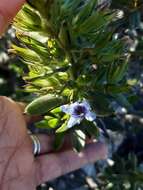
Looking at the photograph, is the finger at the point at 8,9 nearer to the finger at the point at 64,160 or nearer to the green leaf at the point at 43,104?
the green leaf at the point at 43,104

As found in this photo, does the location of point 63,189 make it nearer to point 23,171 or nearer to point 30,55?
point 23,171

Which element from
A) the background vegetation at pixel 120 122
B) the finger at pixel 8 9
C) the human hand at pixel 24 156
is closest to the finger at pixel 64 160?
the human hand at pixel 24 156

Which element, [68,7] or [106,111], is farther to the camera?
[106,111]

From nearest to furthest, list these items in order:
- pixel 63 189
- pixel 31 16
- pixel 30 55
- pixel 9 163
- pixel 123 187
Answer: pixel 31 16
pixel 30 55
pixel 9 163
pixel 123 187
pixel 63 189

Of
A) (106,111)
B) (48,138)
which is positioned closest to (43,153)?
(48,138)

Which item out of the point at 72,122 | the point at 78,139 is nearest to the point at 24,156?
the point at 78,139

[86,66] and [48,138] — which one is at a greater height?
[86,66]

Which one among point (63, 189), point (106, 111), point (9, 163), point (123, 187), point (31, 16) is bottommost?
point (63, 189)


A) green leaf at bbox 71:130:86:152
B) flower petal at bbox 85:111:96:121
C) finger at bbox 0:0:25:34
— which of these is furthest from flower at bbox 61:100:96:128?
finger at bbox 0:0:25:34
